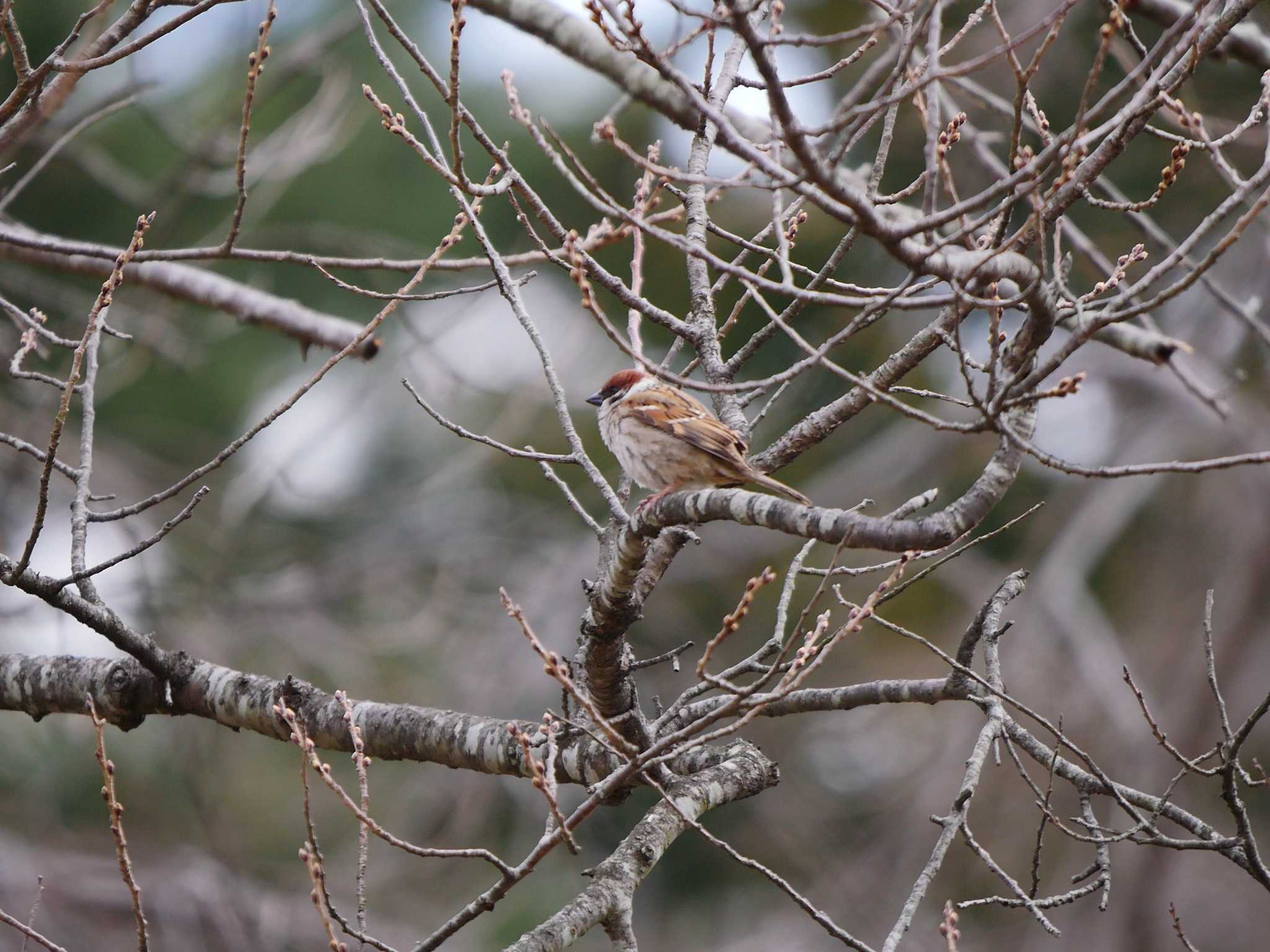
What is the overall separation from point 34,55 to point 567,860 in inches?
306

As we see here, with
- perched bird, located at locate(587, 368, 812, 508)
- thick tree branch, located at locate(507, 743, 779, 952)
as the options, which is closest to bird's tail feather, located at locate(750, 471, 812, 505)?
perched bird, located at locate(587, 368, 812, 508)

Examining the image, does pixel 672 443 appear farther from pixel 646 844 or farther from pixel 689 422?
pixel 646 844

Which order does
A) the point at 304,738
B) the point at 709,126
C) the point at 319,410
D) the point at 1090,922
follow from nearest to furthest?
1. the point at 304,738
2. the point at 709,126
3. the point at 1090,922
4. the point at 319,410

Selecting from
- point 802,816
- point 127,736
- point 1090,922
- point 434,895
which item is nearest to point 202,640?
point 127,736

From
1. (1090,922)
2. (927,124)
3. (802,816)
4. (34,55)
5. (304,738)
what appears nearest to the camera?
(927,124)

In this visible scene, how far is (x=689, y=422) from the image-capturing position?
3830 mm

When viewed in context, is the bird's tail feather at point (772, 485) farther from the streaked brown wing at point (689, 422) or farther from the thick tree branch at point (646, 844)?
the thick tree branch at point (646, 844)

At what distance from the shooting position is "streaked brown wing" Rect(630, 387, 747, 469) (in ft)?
11.9

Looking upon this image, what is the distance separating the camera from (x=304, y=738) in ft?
7.34

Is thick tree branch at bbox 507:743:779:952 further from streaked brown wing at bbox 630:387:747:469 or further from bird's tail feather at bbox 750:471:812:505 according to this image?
streaked brown wing at bbox 630:387:747:469

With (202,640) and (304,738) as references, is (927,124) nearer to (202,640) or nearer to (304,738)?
(304,738)

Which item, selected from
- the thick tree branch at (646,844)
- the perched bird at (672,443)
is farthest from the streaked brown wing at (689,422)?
the thick tree branch at (646,844)

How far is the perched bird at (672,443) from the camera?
366 cm

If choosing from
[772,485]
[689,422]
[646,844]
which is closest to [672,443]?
[689,422]
